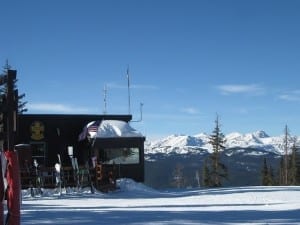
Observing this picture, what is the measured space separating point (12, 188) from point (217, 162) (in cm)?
4917

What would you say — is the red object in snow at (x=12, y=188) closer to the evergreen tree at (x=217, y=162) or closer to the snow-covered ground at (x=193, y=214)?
the snow-covered ground at (x=193, y=214)

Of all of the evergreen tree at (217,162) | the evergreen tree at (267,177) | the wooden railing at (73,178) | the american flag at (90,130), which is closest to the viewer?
the wooden railing at (73,178)

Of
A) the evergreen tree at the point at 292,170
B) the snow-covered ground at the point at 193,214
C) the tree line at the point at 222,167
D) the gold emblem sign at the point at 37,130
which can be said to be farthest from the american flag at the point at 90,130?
the evergreen tree at the point at 292,170

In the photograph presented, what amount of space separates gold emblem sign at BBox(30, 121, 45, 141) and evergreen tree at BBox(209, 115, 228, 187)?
78.8 ft

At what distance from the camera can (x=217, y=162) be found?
5878cm

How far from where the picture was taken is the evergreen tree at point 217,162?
187 feet

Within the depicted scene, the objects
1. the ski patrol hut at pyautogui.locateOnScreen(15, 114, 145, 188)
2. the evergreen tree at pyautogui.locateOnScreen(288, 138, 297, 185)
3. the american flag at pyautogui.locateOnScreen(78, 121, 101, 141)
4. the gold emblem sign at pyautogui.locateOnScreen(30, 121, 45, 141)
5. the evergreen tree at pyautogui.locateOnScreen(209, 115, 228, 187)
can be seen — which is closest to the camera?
the american flag at pyautogui.locateOnScreen(78, 121, 101, 141)

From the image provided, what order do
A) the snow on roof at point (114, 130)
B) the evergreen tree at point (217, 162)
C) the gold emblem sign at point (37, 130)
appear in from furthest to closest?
the evergreen tree at point (217, 162), the gold emblem sign at point (37, 130), the snow on roof at point (114, 130)

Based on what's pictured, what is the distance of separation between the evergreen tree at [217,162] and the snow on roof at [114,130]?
2448 cm

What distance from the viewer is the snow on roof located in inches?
1181

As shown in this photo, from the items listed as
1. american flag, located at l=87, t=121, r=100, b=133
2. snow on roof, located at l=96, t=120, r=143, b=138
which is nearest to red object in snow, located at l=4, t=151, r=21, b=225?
snow on roof, located at l=96, t=120, r=143, b=138

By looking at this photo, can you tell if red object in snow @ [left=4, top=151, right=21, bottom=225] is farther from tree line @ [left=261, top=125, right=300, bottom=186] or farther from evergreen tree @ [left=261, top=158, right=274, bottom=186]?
evergreen tree @ [left=261, top=158, right=274, bottom=186]

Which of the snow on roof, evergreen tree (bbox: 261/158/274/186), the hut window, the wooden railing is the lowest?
evergreen tree (bbox: 261/158/274/186)

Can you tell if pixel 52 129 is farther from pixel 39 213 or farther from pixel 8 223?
pixel 8 223
